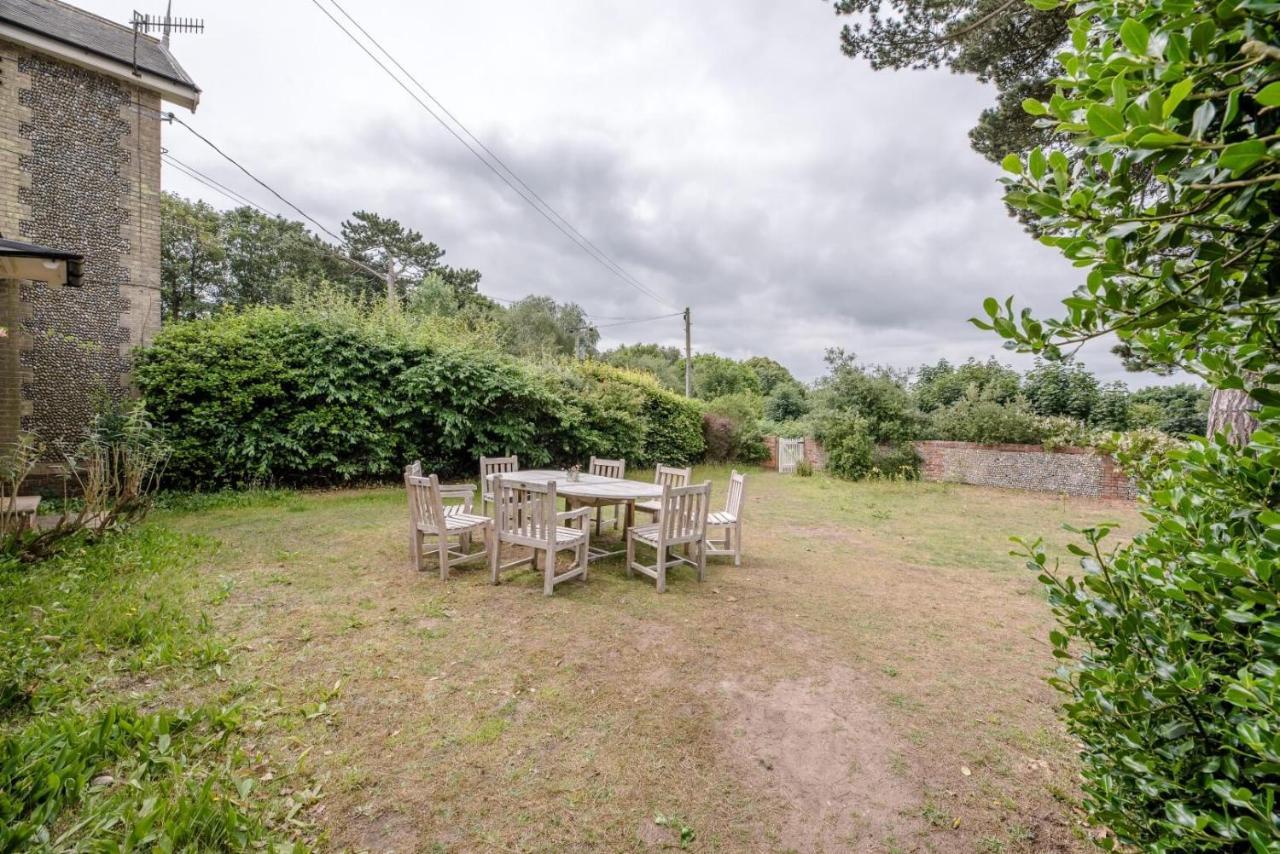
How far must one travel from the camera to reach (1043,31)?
17.6ft

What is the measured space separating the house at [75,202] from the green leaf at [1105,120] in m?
11.1

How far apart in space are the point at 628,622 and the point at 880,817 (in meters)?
2.16

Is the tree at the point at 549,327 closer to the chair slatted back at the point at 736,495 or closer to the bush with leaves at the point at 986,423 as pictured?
the bush with leaves at the point at 986,423

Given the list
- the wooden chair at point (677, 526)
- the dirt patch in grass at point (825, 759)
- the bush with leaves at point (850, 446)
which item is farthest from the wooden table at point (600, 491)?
the bush with leaves at point (850, 446)

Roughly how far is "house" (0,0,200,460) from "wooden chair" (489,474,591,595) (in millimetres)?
7879

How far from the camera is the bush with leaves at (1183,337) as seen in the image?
740 millimetres

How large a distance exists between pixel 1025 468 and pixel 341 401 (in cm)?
1493

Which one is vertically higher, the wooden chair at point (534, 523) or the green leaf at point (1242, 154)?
the green leaf at point (1242, 154)

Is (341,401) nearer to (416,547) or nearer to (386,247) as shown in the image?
(416,547)

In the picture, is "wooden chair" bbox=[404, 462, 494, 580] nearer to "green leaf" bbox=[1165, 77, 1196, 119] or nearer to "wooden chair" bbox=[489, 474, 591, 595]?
"wooden chair" bbox=[489, 474, 591, 595]

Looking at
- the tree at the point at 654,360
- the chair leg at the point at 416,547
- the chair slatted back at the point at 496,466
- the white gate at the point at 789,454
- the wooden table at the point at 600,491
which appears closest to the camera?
the chair leg at the point at 416,547

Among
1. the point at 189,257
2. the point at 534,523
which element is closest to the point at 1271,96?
the point at 534,523

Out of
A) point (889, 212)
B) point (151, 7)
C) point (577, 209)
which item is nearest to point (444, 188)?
point (577, 209)

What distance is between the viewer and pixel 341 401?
853 cm
